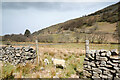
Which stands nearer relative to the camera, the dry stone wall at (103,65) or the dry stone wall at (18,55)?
the dry stone wall at (103,65)

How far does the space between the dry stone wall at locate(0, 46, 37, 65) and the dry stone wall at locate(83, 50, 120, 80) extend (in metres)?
4.72

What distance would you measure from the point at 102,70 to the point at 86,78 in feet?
3.57

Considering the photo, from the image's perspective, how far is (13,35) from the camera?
2898cm

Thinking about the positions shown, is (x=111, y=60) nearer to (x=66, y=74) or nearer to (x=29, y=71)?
(x=66, y=74)

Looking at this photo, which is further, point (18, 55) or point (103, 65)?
point (18, 55)

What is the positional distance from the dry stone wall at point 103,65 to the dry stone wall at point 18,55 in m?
4.72

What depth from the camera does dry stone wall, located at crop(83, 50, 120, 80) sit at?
3.64 meters

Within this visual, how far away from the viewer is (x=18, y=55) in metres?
6.66

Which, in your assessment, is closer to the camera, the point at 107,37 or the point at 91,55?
the point at 91,55

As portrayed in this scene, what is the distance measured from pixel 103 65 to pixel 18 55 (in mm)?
6576

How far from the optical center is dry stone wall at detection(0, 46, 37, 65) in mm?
6497

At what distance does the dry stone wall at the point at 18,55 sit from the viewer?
650cm

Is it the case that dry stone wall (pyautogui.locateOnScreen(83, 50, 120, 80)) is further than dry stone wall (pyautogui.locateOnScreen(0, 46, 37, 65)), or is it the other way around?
dry stone wall (pyautogui.locateOnScreen(0, 46, 37, 65))

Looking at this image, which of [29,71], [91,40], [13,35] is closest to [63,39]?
[91,40]
